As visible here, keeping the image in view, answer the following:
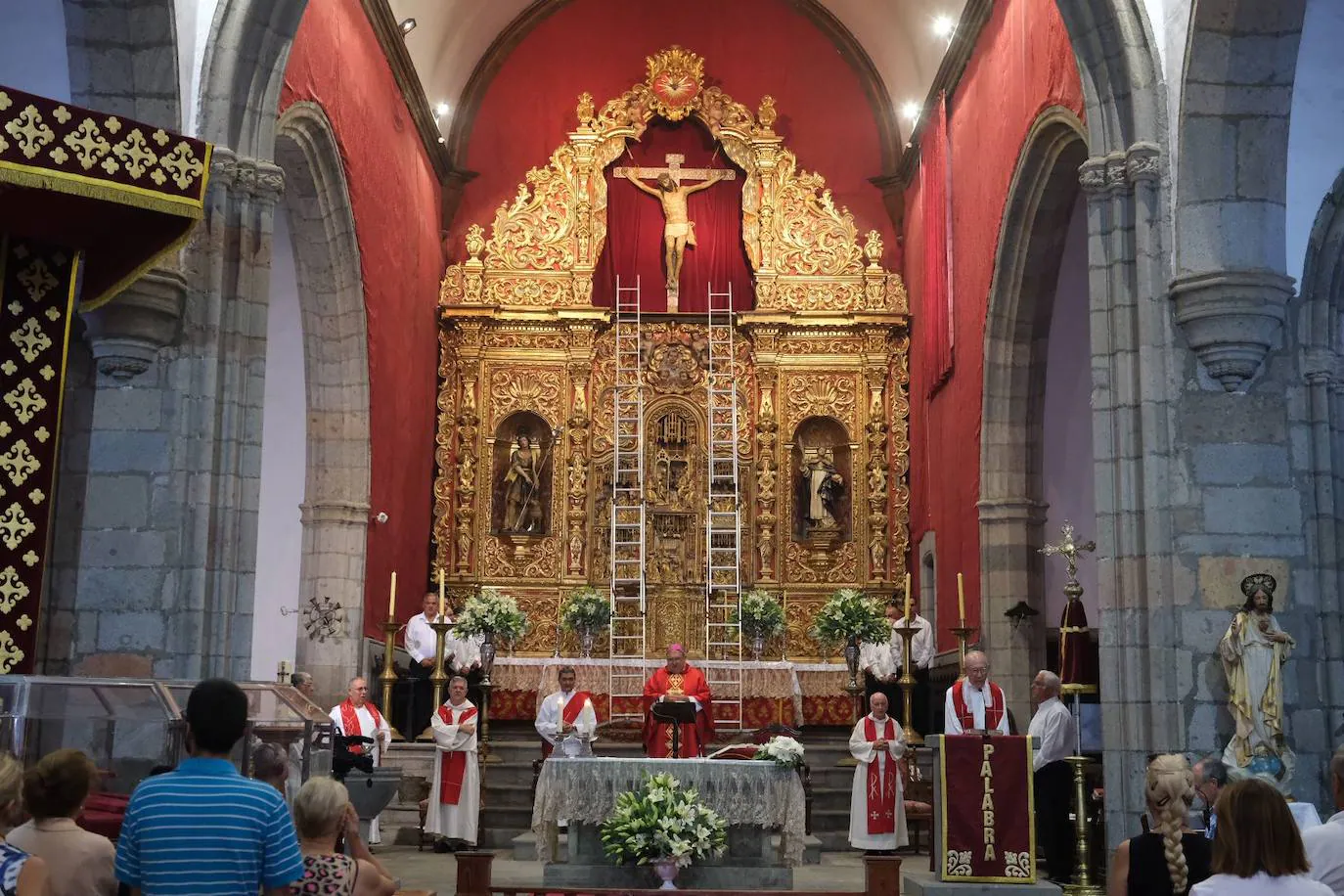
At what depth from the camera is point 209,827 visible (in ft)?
12.5

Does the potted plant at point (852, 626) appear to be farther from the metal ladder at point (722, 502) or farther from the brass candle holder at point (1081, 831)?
the brass candle holder at point (1081, 831)

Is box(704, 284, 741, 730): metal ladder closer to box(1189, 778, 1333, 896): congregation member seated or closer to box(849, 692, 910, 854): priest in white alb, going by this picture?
box(849, 692, 910, 854): priest in white alb

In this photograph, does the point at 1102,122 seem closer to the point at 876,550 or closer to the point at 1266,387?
the point at 1266,387

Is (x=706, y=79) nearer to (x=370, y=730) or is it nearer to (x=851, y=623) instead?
(x=851, y=623)

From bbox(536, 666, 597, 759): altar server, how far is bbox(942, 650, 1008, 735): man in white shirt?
3.15 meters

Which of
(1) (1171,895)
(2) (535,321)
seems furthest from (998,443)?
(1) (1171,895)

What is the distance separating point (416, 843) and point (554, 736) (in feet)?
6.00

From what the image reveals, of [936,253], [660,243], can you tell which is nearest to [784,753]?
[936,253]

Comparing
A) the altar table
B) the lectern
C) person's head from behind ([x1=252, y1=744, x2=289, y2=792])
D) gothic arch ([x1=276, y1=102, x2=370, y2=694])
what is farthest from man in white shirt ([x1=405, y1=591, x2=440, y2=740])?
person's head from behind ([x1=252, y1=744, x2=289, y2=792])

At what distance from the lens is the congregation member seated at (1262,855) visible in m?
3.74

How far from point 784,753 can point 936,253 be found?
8245 millimetres

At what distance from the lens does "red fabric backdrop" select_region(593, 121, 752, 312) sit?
2027 cm

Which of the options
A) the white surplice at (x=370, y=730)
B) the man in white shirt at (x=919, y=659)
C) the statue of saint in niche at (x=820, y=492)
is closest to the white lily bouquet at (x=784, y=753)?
the white surplice at (x=370, y=730)

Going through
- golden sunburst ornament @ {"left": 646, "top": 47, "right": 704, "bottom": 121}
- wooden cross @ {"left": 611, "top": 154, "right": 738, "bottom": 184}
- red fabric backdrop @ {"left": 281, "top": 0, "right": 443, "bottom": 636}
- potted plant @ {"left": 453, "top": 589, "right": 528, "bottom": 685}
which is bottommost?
potted plant @ {"left": 453, "top": 589, "right": 528, "bottom": 685}
